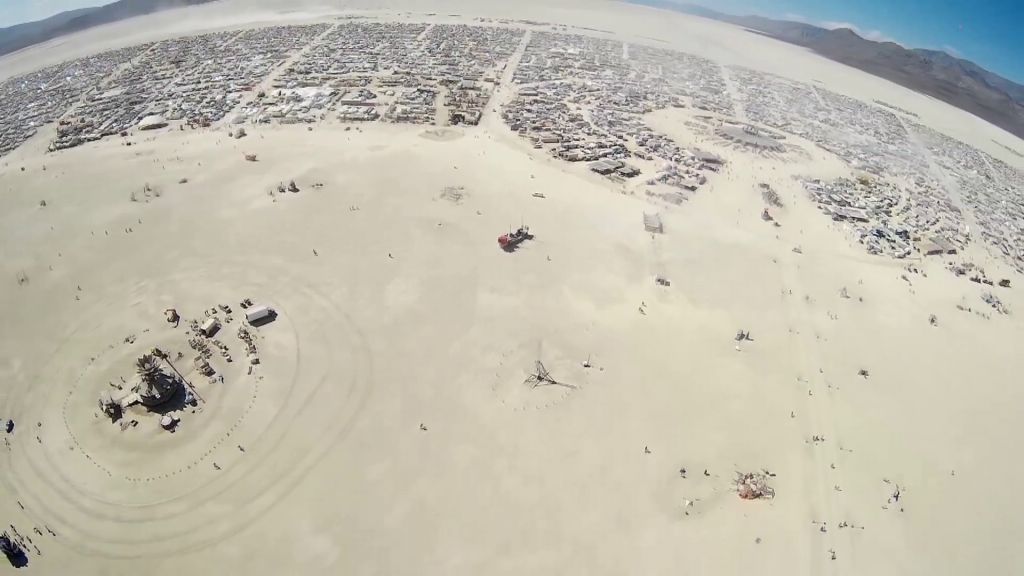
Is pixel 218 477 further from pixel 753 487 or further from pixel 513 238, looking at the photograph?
pixel 753 487

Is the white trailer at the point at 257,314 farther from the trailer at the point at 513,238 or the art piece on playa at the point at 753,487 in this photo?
the art piece on playa at the point at 753,487

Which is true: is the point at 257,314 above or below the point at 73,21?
below

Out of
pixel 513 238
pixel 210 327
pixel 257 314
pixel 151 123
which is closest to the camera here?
pixel 210 327

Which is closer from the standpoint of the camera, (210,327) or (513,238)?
(210,327)

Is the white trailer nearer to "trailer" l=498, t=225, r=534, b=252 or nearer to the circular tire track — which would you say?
the circular tire track

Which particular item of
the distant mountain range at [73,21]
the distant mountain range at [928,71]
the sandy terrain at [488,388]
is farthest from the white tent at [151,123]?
the distant mountain range at [928,71]

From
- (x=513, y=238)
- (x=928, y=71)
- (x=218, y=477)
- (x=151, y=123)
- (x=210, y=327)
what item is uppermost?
(x=928, y=71)

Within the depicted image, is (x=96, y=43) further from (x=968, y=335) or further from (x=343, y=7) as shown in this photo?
(x=968, y=335)

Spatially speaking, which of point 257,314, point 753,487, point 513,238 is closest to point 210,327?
point 257,314
